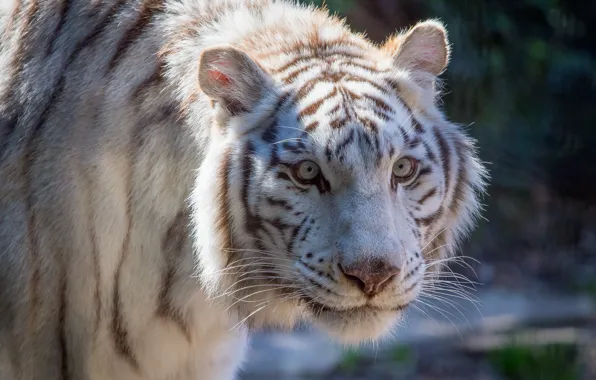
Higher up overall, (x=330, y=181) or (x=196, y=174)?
(x=330, y=181)

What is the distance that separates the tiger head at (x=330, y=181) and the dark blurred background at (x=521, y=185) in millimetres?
2158

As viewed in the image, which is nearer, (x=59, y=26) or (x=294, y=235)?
(x=294, y=235)

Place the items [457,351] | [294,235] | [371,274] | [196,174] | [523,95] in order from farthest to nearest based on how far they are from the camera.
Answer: [523,95] < [457,351] < [196,174] < [294,235] < [371,274]

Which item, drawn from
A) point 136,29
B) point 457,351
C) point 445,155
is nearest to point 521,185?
point 457,351

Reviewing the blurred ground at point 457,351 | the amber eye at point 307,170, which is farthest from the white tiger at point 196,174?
the blurred ground at point 457,351

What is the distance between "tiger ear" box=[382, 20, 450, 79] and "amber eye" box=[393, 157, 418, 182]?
0.27 m

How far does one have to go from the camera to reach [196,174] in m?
2.35

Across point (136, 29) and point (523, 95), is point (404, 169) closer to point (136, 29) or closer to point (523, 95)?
point (136, 29)

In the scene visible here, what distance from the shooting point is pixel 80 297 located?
236 cm

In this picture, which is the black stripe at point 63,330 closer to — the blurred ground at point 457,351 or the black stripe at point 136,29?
the black stripe at point 136,29

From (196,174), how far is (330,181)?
0.36 metres

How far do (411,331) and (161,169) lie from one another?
2.81 m

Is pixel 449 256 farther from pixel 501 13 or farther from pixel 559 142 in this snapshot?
pixel 559 142

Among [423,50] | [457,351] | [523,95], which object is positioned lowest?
[457,351]
